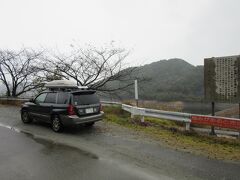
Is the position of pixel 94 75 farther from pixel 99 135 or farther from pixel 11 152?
pixel 11 152

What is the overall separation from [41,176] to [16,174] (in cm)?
59

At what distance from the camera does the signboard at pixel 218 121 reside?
8016 mm

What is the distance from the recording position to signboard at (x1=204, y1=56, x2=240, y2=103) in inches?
360

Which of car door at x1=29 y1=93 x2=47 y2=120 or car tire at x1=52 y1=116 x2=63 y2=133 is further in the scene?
car door at x1=29 y1=93 x2=47 y2=120

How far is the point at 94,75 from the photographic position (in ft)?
57.9

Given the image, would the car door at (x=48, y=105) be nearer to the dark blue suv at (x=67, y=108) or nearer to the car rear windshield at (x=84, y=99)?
the dark blue suv at (x=67, y=108)

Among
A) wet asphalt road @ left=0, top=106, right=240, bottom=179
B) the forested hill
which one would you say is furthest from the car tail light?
the forested hill


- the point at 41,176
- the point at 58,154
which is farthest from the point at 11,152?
the point at 41,176

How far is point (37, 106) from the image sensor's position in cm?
1039

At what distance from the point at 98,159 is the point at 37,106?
539 cm

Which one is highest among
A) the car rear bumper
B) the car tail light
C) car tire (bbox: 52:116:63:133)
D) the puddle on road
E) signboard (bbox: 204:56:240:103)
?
signboard (bbox: 204:56:240:103)

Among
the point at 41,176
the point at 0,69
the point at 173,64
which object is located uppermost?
the point at 173,64

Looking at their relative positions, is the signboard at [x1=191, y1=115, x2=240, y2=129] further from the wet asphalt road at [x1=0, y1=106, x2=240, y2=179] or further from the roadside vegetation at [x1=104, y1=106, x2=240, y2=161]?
the wet asphalt road at [x1=0, y1=106, x2=240, y2=179]

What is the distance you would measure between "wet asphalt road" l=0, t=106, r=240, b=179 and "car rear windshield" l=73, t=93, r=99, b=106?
122 cm
